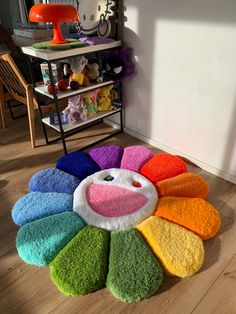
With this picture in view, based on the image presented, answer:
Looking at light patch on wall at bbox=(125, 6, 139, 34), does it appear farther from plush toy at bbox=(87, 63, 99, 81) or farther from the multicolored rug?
the multicolored rug

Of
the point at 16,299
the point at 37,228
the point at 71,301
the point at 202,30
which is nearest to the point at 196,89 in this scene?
the point at 202,30

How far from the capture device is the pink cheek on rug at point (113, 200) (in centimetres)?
136

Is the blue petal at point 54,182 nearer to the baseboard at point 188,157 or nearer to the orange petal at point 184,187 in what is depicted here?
the orange petal at point 184,187

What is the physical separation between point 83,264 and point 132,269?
204mm

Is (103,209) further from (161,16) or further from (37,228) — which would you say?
(161,16)

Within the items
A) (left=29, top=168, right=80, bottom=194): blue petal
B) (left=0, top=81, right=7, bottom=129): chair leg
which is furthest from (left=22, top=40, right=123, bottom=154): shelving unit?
(left=0, top=81, right=7, bottom=129): chair leg

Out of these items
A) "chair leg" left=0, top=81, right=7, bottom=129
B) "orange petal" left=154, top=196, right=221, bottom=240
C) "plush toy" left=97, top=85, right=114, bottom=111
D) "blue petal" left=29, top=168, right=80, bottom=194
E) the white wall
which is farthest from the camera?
"chair leg" left=0, top=81, right=7, bottom=129

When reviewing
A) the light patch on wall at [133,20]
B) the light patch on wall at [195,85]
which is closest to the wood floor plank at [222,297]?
the light patch on wall at [195,85]

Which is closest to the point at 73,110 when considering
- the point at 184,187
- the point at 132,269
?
the point at 184,187

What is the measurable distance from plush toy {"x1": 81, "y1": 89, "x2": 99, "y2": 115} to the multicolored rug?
48 centimetres

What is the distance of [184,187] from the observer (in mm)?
1486

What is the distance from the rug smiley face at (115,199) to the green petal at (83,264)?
0.08 meters

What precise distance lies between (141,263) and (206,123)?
937 millimetres

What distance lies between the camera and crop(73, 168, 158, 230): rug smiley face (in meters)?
1.31
